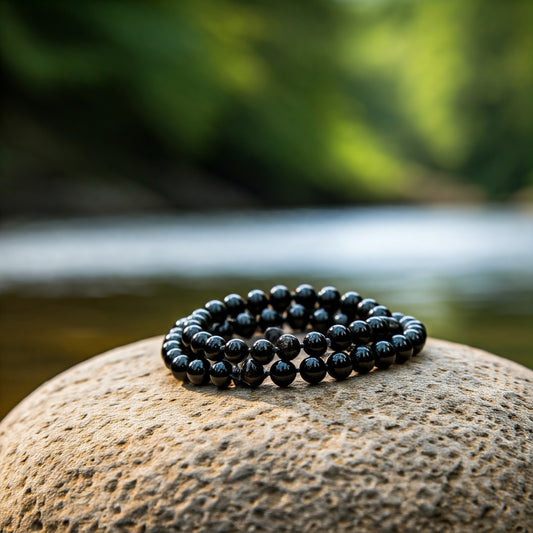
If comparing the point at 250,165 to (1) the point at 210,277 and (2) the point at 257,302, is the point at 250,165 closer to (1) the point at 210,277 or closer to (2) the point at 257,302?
(1) the point at 210,277

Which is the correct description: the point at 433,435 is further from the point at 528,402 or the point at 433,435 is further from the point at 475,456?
the point at 528,402

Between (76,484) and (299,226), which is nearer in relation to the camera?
(76,484)

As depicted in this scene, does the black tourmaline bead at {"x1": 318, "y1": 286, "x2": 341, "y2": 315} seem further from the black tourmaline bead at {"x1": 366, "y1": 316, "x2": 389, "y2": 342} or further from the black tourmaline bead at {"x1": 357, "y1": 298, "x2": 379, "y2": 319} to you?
the black tourmaline bead at {"x1": 366, "y1": 316, "x2": 389, "y2": 342}

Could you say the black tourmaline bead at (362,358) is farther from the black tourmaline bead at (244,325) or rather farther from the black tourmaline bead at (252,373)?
the black tourmaline bead at (244,325)

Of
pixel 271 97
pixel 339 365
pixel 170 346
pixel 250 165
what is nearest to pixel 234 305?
pixel 170 346

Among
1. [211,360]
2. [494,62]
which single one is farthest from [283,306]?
[494,62]

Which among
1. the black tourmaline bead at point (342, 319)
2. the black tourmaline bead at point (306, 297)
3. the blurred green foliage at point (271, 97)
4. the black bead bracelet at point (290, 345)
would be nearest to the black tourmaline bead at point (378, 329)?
the black bead bracelet at point (290, 345)
